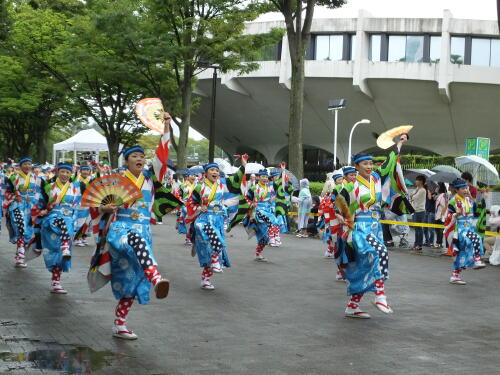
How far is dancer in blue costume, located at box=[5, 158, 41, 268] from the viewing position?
13.1m

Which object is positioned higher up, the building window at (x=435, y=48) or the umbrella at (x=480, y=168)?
the building window at (x=435, y=48)

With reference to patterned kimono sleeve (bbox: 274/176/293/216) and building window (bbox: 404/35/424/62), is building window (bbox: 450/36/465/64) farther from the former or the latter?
patterned kimono sleeve (bbox: 274/176/293/216)

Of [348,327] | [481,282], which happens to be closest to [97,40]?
[481,282]

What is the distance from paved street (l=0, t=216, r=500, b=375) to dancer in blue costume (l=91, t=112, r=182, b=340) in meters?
Result: 0.39

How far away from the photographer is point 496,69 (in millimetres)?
41719

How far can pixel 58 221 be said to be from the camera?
10.9 metres

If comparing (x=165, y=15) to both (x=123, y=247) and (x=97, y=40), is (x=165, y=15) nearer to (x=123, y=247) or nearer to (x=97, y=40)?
(x=97, y=40)

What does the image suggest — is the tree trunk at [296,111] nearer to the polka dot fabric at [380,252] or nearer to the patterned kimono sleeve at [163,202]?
the polka dot fabric at [380,252]

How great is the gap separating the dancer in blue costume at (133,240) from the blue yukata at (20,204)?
5.67 metres

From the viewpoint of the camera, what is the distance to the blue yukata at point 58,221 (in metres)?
10.5

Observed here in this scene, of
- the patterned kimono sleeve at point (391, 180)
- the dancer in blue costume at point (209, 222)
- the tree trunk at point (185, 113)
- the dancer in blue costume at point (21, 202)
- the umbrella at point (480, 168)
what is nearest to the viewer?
the patterned kimono sleeve at point (391, 180)

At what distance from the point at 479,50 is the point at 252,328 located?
3787cm

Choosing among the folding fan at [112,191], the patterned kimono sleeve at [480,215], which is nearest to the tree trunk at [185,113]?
the patterned kimono sleeve at [480,215]

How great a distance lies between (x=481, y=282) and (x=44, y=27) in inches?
1142
